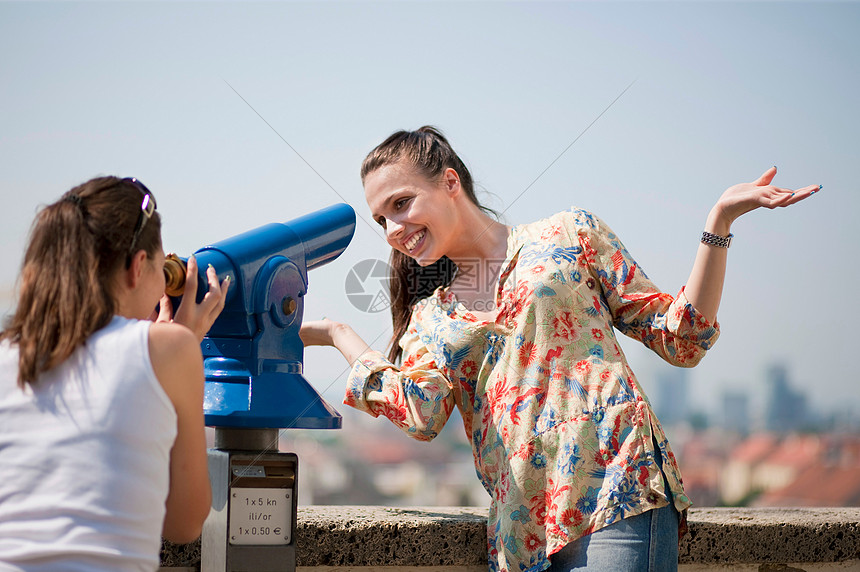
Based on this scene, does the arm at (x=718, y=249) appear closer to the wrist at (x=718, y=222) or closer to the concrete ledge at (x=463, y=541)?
the wrist at (x=718, y=222)

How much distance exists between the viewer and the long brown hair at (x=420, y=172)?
6.55 feet

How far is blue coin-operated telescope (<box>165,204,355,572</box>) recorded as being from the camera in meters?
1.44

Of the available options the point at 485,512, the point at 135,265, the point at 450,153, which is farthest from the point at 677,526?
the point at 135,265

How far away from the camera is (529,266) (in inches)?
70.8

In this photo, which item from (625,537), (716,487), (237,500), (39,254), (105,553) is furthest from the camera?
(716,487)

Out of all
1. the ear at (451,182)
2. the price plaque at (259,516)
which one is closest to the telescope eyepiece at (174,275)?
the price plaque at (259,516)

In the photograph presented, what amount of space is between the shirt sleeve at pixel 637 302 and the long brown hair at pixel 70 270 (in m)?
0.98

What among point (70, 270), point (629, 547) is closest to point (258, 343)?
point (70, 270)

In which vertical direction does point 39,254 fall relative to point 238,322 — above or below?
above

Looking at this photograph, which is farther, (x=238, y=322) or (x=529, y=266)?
(x=529, y=266)

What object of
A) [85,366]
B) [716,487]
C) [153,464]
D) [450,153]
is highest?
[450,153]

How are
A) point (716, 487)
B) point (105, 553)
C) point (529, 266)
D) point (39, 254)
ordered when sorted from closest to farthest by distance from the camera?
point (105, 553) → point (39, 254) → point (529, 266) → point (716, 487)

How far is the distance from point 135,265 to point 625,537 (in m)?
1.04

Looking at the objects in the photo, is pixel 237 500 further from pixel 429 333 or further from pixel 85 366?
pixel 429 333
